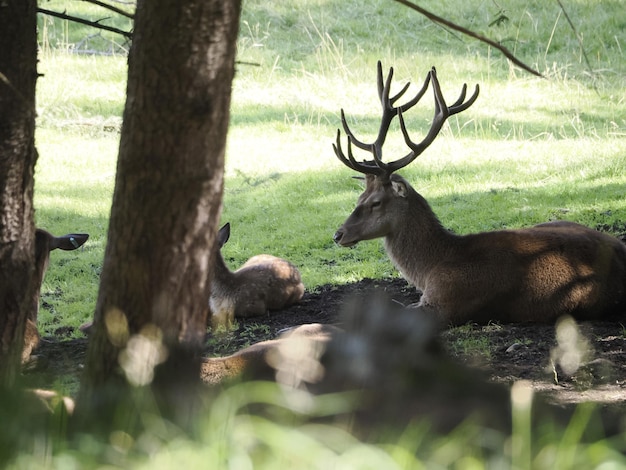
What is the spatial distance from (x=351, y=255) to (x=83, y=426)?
8.56 metres

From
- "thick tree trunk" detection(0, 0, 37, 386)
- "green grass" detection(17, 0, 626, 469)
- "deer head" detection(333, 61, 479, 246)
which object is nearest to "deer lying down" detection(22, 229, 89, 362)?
"green grass" detection(17, 0, 626, 469)

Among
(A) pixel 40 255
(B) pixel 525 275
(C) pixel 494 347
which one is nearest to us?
(C) pixel 494 347

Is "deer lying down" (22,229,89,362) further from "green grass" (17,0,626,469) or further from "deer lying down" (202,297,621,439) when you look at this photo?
"deer lying down" (202,297,621,439)

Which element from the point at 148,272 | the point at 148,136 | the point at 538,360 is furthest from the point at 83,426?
the point at 538,360

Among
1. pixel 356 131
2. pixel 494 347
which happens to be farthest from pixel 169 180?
pixel 356 131

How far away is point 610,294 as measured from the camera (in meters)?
8.43

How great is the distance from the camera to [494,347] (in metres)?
7.75

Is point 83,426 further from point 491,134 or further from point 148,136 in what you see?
point 491,134

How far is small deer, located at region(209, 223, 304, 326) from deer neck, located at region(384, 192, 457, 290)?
1.01 meters

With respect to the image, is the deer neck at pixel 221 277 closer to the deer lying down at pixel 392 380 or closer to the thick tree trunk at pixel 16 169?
the thick tree trunk at pixel 16 169

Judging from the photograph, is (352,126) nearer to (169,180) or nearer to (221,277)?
(221,277)

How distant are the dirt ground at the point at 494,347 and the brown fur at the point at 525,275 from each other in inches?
6.5

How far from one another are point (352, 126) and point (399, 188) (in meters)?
7.36

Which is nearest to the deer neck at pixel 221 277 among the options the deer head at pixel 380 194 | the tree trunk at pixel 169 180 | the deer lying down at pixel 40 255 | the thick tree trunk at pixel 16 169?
the deer head at pixel 380 194
